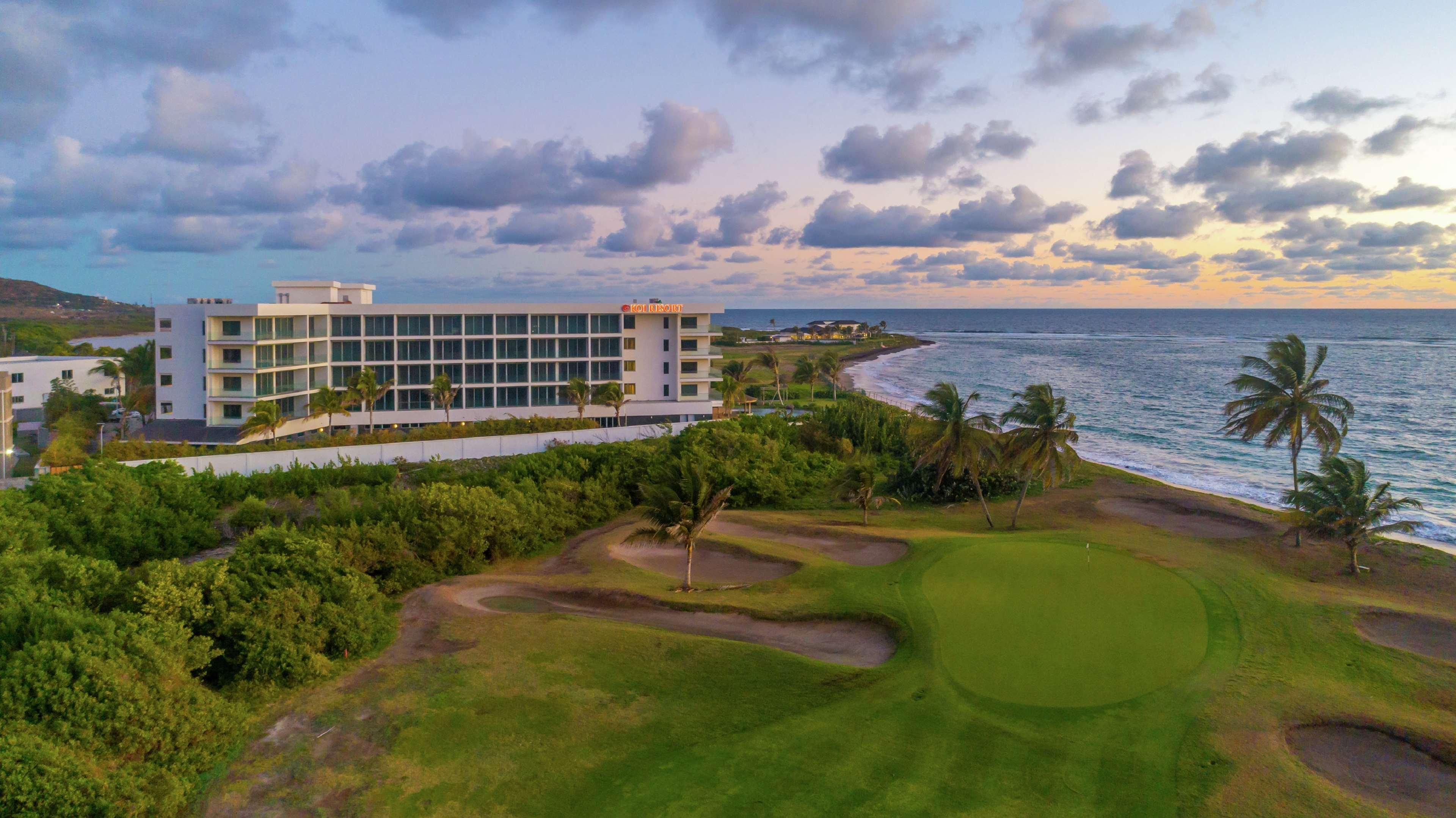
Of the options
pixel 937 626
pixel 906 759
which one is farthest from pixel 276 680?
pixel 937 626

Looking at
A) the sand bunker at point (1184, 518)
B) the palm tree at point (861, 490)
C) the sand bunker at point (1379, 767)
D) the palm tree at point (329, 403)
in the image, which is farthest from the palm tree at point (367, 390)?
the sand bunker at point (1379, 767)

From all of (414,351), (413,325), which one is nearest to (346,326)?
(413,325)

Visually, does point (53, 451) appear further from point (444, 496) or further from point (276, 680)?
point (276, 680)

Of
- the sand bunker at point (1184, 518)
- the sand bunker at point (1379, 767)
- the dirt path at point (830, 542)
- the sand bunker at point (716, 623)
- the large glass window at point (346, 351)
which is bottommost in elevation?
the sand bunker at point (1379, 767)

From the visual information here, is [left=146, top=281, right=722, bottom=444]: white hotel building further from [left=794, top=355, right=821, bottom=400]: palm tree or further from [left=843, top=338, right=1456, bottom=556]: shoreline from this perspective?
[left=843, top=338, right=1456, bottom=556]: shoreline

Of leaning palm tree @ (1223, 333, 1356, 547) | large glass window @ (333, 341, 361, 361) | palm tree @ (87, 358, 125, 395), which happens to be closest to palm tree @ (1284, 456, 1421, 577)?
leaning palm tree @ (1223, 333, 1356, 547)

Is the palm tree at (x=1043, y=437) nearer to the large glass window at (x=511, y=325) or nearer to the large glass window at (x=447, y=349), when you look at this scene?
the large glass window at (x=511, y=325)
